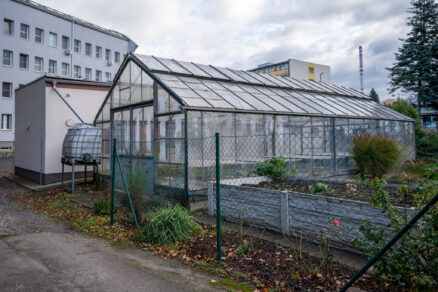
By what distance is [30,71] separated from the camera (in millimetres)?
29047

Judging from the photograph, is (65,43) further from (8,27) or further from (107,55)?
(8,27)

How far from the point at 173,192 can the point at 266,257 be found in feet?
13.2

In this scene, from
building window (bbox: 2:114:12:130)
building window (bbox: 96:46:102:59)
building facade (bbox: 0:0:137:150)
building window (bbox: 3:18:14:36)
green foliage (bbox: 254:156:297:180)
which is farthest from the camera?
building window (bbox: 96:46:102:59)

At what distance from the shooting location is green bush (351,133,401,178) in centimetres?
991

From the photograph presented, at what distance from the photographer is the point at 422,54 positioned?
25.1m

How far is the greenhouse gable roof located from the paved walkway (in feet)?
12.8

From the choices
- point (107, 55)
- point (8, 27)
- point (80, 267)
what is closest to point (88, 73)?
point (107, 55)

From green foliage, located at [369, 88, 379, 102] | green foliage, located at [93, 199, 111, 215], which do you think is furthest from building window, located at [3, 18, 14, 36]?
green foliage, located at [369, 88, 379, 102]

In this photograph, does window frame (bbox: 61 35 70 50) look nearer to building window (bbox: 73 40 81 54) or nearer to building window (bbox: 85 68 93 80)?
building window (bbox: 73 40 81 54)

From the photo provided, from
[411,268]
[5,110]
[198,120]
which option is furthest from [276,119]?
[5,110]

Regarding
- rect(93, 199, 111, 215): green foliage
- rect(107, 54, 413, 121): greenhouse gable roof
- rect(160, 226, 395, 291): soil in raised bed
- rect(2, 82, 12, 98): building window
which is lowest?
rect(160, 226, 395, 291): soil in raised bed

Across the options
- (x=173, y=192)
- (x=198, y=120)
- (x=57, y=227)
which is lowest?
(x=57, y=227)

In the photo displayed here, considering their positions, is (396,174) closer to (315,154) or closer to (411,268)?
(315,154)

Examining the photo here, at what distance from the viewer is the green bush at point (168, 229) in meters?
5.09
